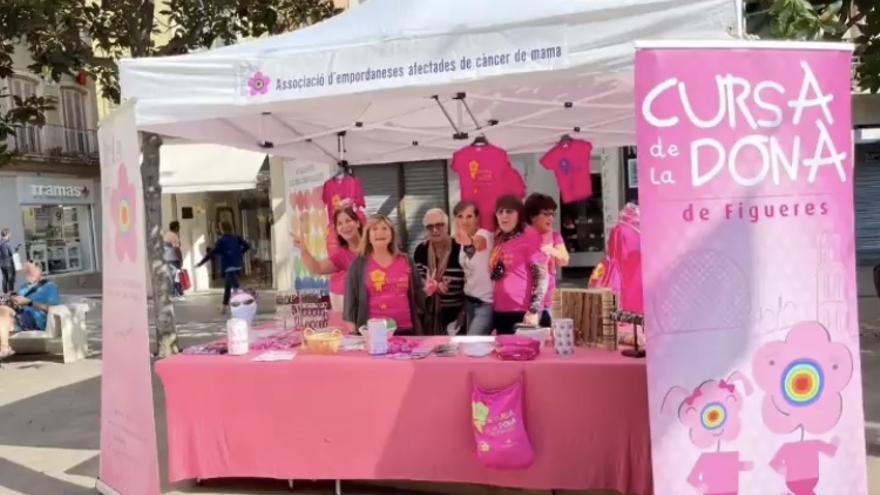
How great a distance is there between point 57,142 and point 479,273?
21.6m

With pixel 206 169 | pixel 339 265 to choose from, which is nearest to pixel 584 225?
pixel 206 169

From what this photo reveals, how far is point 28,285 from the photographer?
9.28 m

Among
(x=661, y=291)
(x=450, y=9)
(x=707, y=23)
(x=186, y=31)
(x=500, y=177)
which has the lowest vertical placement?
(x=661, y=291)

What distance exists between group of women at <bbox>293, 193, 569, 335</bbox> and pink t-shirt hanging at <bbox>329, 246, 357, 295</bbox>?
2.80ft

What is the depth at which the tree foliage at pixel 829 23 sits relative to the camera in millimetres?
3715

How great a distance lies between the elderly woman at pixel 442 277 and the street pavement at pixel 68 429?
1532 mm

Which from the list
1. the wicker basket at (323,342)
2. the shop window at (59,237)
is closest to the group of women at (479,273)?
the wicker basket at (323,342)

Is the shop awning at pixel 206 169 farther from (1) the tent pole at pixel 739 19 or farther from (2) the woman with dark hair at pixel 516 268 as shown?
(1) the tent pole at pixel 739 19

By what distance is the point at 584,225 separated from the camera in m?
15.1

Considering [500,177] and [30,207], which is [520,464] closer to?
[500,177]

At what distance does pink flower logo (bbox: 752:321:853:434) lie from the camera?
2910 millimetres

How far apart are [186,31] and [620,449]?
669 centimetres

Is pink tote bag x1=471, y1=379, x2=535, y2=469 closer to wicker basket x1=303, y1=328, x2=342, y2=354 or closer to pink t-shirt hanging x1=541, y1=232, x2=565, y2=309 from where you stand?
wicker basket x1=303, y1=328, x2=342, y2=354

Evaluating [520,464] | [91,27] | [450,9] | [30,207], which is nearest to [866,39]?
[450,9]
